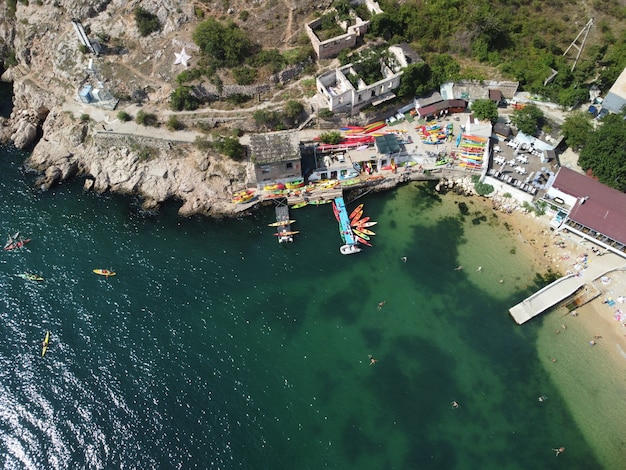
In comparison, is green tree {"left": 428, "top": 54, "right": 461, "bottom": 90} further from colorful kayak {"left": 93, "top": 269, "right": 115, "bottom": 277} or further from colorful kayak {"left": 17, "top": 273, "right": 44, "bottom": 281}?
colorful kayak {"left": 17, "top": 273, "right": 44, "bottom": 281}

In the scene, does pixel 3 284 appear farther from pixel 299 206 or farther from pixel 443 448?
pixel 443 448

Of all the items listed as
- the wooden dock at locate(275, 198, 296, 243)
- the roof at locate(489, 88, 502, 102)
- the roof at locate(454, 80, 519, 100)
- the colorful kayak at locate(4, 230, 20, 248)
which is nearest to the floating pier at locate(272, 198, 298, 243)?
the wooden dock at locate(275, 198, 296, 243)

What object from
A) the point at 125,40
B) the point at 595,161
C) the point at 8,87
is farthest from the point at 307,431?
the point at 8,87

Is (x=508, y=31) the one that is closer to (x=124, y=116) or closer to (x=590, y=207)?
(x=590, y=207)

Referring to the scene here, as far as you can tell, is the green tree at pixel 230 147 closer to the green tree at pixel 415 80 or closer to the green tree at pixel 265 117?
the green tree at pixel 265 117

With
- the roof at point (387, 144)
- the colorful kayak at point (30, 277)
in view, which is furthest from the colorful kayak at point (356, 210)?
the colorful kayak at point (30, 277)

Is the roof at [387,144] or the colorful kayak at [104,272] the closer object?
the colorful kayak at [104,272]

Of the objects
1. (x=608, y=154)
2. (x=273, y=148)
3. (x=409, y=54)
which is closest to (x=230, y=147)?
(x=273, y=148)
